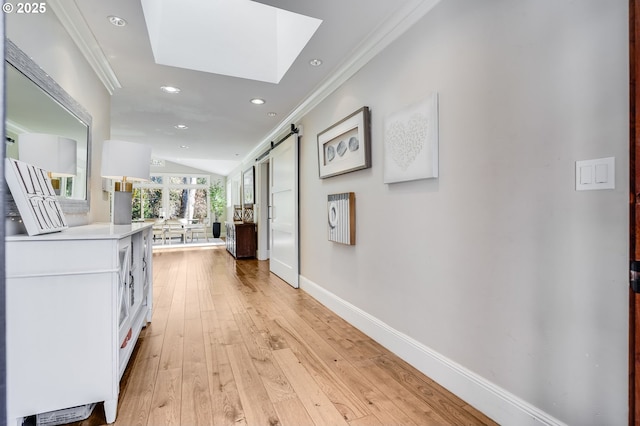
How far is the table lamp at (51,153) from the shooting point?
1.54 meters

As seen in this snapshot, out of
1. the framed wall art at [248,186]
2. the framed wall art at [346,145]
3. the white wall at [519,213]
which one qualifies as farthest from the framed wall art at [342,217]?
the framed wall art at [248,186]

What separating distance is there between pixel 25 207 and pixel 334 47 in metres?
2.22

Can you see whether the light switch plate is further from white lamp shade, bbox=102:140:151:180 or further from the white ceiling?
white lamp shade, bbox=102:140:151:180

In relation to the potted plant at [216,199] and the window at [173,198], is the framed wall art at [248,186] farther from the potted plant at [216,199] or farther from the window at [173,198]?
the window at [173,198]

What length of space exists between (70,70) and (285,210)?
2.73 meters

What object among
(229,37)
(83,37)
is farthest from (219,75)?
(83,37)

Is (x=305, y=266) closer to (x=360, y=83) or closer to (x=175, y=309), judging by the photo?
(x=175, y=309)

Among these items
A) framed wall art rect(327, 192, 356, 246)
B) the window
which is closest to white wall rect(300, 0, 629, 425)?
framed wall art rect(327, 192, 356, 246)

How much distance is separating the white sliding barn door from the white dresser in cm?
262

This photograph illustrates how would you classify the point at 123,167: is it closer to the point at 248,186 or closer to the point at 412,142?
the point at 412,142

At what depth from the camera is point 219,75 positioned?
2885 millimetres

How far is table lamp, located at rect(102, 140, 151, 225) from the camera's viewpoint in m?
2.20

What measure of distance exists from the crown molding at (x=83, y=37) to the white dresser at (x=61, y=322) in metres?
1.55

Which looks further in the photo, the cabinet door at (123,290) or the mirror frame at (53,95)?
the cabinet door at (123,290)
